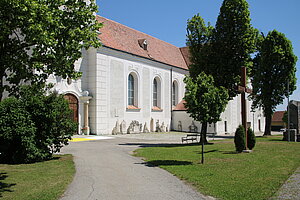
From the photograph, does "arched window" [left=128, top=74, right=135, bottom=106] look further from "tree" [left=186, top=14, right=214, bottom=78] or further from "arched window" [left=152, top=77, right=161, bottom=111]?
"tree" [left=186, top=14, right=214, bottom=78]

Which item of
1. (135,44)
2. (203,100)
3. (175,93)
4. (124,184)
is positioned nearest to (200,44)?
(203,100)

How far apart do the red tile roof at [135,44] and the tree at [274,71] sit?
13434mm

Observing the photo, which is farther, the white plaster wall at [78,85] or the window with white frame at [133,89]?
the window with white frame at [133,89]

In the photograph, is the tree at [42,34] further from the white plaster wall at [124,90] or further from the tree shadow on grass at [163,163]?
the white plaster wall at [124,90]

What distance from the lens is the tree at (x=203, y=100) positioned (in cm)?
1466

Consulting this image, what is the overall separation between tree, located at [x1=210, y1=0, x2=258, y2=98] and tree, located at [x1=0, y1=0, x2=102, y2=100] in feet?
50.6

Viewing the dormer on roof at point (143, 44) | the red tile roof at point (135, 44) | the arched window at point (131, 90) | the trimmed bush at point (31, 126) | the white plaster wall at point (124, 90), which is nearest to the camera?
the trimmed bush at point (31, 126)

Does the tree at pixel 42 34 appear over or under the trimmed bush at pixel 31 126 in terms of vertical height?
over

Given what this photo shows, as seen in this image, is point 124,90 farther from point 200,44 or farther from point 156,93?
point 200,44

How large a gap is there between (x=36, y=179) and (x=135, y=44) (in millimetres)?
29135

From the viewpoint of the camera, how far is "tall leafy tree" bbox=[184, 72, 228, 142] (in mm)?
14672

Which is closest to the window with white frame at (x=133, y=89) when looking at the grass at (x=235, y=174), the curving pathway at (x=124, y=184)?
the grass at (x=235, y=174)

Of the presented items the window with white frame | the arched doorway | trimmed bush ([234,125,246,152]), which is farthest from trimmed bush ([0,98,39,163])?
the window with white frame

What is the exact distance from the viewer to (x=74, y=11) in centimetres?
916
